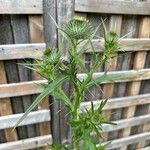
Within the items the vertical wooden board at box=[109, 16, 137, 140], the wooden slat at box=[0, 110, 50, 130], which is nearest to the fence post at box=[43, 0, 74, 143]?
the vertical wooden board at box=[109, 16, 137, 140]

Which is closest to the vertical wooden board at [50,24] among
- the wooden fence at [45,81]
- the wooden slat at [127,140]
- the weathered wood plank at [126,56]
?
the wooden fence at [45,81]

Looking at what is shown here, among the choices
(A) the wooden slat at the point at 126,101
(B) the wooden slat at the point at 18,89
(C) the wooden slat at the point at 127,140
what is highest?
(B) the wooden slat at the point at 18,89

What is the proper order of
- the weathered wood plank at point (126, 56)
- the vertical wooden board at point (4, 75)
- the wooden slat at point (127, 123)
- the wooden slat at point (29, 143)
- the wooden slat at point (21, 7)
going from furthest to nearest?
the wooden slat at point (127, 123)
the wooden slat at point (29, 143)
the weathered wood plank at point (126, 56)
the vertical wooden board at point (4, 75)
the wooden slat at point (21, 7)

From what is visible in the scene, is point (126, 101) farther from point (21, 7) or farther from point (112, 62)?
point (21, 7)

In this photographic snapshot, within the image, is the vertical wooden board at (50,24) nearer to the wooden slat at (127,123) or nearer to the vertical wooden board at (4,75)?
the vertical wooden board at (4,75)

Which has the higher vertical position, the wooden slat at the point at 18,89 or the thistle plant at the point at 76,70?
the thistle plant at the point at 76,70

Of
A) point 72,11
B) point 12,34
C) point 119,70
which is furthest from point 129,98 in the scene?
point 12,34
